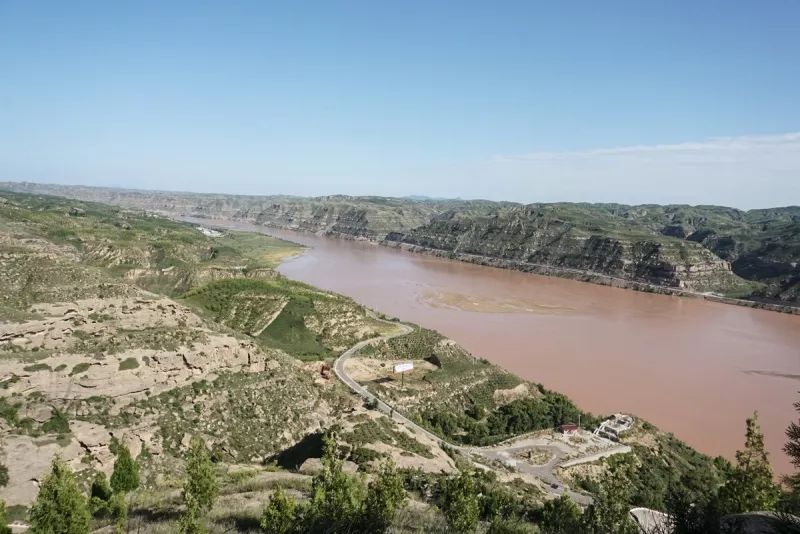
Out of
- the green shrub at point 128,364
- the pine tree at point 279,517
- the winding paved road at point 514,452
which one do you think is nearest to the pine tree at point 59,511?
the pine tree at point 279,517

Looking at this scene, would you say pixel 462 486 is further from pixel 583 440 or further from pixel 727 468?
pixel 727 468

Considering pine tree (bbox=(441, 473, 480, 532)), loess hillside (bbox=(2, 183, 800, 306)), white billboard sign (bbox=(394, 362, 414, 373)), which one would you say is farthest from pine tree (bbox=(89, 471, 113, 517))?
loess hillside (bbox=(2, 183, 800, 306))

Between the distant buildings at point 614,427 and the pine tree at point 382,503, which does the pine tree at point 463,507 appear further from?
the distant buildings at point 614,427

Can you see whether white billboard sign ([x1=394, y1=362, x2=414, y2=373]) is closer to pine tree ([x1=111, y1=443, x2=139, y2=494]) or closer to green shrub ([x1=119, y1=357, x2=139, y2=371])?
green shrub ([x1=119, y1=357, x2=139, y2=371])

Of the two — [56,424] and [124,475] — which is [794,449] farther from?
[56,424]

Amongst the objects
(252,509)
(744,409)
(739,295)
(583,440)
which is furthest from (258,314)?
(739,295)

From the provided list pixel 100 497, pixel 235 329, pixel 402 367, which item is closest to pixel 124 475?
pixel 100 497
